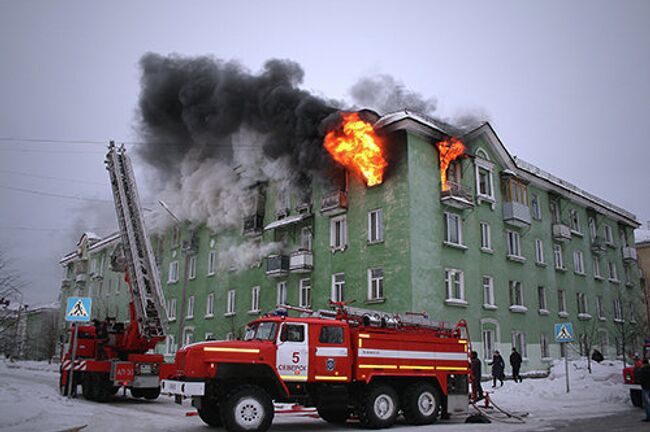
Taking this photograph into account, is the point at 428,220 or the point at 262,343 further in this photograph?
the point at 428,220

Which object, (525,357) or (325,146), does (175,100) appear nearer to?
(325,146)

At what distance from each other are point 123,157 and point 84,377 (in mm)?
7726

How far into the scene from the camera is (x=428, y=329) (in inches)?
586

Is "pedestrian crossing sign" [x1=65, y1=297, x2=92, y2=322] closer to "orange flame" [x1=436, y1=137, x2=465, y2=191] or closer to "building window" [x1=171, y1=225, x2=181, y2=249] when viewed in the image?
"orange flame" [x1=436, y1=137, x2=465, y2=191]

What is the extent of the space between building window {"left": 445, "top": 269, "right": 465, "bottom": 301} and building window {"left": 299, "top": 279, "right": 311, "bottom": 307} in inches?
286

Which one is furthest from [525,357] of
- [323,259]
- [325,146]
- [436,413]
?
[436,413]

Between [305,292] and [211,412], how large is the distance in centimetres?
1721

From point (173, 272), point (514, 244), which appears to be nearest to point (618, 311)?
point (514, 244)

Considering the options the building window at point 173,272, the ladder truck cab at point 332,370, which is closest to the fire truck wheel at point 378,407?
the ladder truck cab at point 332,370

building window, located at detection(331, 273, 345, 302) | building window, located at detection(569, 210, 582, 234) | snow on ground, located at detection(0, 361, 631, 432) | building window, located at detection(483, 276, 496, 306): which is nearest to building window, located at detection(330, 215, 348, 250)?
building window, located at detection(331, 273, 345, 302)

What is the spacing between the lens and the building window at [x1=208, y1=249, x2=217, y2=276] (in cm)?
3703

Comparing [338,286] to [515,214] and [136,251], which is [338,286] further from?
[136,251]

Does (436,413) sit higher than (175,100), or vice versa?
(175,100)

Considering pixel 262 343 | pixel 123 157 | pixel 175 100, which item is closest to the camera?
pixel 262 343
